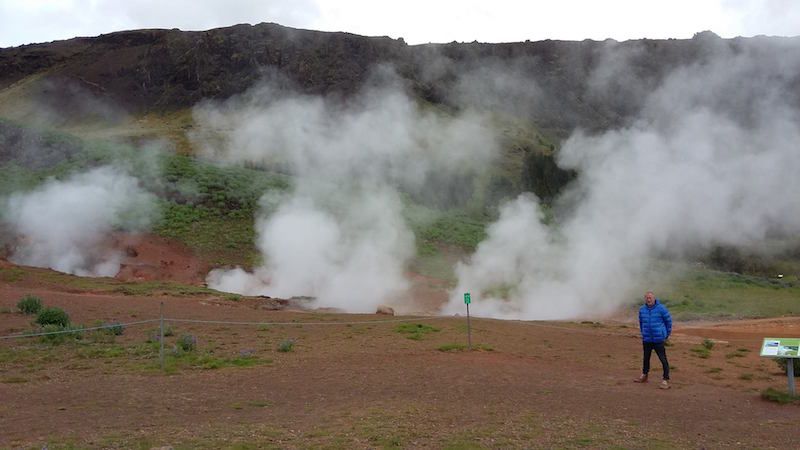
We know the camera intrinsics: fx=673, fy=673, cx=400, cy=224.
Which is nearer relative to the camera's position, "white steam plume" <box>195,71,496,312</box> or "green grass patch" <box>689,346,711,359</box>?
"green grass patch" <box>689,346,711,359</box>

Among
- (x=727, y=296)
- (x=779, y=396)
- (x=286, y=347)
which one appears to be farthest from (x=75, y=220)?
(x=727, y=296)

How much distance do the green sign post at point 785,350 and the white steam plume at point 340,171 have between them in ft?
47.8

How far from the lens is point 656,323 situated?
10.2 metres

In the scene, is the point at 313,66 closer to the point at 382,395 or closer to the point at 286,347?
the point at 286,347

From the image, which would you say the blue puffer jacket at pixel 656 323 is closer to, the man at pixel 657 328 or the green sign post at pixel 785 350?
the man at pixel 657 328

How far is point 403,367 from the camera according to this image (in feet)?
37.1

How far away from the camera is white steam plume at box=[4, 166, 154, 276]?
80.5ft

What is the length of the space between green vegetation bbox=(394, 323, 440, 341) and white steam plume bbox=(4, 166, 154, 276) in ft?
43.6

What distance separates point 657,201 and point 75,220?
81.3 feet

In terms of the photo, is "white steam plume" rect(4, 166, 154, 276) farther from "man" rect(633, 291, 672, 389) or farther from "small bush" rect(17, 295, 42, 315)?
"man" rect(633, 291, 672, 389)

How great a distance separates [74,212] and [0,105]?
3684 centimetres

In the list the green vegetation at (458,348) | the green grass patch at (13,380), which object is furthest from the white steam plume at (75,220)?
the green vegetation at (458,348)

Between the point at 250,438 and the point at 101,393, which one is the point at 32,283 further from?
the point at 250,438

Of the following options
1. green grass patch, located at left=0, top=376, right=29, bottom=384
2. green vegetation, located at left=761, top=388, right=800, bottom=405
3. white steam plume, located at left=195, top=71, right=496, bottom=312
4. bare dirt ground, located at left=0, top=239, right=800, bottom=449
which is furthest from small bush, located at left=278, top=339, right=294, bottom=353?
white steam plume, located at left=195, top=71, right=496, bottom=312
